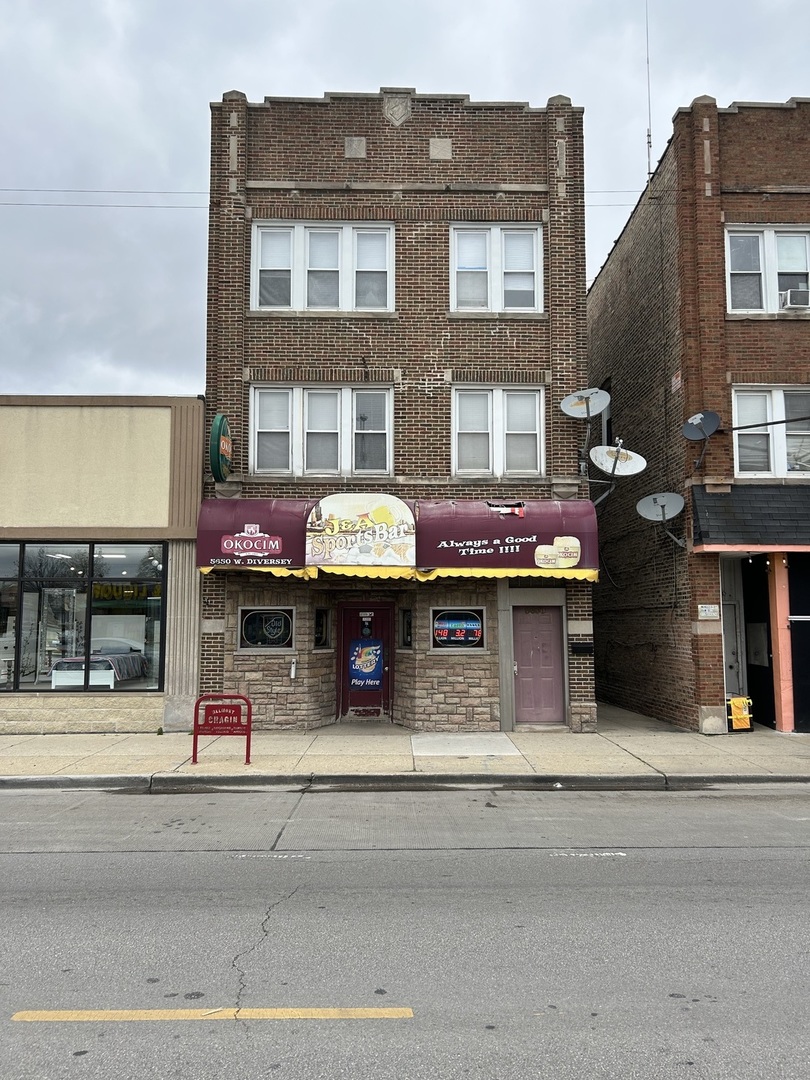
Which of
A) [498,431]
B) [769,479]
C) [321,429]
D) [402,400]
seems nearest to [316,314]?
[321,429]

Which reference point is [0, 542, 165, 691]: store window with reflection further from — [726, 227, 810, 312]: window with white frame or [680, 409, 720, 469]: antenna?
[726, 227, 810, 312]: window with white frame

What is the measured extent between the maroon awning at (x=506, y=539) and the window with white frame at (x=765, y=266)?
16.3 ft

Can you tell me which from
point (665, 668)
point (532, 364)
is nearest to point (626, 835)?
point (665, 668)

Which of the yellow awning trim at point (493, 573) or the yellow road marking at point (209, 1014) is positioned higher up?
the yellow awning trim at point (493, 573)

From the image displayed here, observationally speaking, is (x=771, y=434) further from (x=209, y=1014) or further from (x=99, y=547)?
(x=209, y=1014)

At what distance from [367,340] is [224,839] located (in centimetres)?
947

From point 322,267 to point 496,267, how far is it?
3.16 metres

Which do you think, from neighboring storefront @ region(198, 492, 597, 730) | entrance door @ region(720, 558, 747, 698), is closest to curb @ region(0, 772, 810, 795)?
neighboring storefront @ region(198, 492, 597, 730)

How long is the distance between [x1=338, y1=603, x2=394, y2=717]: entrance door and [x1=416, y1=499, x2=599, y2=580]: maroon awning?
6.69ft

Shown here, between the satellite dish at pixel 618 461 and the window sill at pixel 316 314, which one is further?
the window sill at pixel 316 314

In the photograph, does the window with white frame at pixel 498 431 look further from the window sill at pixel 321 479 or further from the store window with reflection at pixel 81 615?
the store window with reflection at pixel 81 615

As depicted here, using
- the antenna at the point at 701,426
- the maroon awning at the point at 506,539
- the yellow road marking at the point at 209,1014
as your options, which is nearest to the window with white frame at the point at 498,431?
the maroon awning at the point at 506,539

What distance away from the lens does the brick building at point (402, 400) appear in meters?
14.0

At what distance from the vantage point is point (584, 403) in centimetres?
1398
